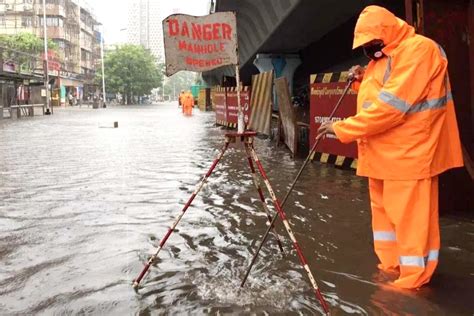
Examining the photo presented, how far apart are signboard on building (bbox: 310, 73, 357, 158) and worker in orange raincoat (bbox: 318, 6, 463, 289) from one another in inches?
→ 195

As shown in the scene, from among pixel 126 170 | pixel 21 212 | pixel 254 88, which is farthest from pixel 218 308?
pixel 254 88

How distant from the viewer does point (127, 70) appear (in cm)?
7675

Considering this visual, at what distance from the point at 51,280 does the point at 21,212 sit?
7.77 feet

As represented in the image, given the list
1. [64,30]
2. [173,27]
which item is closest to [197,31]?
[173,27]

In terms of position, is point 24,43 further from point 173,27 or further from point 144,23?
point 144,23

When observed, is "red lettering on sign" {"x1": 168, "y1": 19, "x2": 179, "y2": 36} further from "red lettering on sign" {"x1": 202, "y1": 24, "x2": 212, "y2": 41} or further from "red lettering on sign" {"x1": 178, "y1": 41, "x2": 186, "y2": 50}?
"red lettering on sign" {"x1": 202, "y1": 24, "x2": 212, "y2": 41}

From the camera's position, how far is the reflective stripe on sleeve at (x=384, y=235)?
3.62 metres

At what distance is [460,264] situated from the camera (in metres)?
3.99

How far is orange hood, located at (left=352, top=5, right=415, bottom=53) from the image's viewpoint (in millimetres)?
3279

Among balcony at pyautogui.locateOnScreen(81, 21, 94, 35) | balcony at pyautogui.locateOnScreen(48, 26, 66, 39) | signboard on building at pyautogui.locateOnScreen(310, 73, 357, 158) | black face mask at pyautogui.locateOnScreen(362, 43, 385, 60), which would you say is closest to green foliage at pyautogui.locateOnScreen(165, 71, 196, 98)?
balcony at pyautogui.locateOnScreen(81, 21, 94, 35)

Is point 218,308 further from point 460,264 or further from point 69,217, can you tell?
point 69,217

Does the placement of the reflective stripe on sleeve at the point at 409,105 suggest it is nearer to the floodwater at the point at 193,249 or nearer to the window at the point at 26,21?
the floodwater at the point at 193,249

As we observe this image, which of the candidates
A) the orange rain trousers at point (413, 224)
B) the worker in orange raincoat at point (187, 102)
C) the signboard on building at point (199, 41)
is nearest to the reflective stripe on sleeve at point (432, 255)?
the orange rain trousers at point (413, 224)

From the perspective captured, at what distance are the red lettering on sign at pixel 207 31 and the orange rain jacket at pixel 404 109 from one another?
113 centimetres
